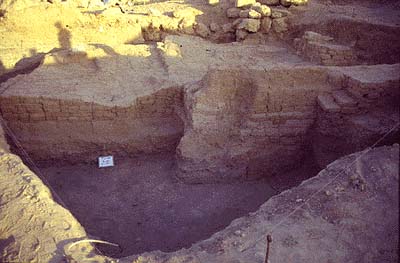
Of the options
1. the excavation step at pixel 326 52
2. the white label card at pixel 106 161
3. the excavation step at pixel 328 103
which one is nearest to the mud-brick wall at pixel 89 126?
the white label card at pixel 106 161

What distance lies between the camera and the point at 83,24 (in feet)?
33.1

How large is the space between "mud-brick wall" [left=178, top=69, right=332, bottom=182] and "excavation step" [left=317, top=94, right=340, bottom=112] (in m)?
0.12

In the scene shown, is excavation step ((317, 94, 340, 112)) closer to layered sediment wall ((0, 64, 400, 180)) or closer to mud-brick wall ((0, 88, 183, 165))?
layered sediment wall ((0, 64, 400, 180))

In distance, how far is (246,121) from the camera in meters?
6.41

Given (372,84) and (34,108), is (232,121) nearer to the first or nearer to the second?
(372,84)

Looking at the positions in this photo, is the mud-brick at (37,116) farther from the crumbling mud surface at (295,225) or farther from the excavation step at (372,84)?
the excavation step at (372,84)

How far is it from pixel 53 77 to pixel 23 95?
88cm

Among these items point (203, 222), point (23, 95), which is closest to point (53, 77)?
point (23, 95)

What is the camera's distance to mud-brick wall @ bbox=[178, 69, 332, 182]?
6266mm

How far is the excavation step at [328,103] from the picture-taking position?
601 cm

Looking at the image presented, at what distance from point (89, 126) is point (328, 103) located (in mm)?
3982

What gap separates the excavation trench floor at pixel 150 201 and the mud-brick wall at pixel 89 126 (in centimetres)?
29

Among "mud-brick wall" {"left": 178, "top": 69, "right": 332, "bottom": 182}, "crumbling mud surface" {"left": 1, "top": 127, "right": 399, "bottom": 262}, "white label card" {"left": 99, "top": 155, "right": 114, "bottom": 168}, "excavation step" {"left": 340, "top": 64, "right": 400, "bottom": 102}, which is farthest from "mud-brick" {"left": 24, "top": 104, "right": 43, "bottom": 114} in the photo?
"excavation step" {"left": 340, "top": 64, "right": 400, "bottom": 102}

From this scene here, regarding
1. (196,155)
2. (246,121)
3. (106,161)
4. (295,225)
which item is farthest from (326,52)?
(295,225)
